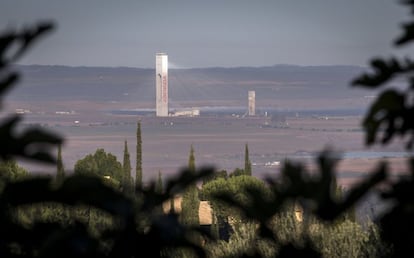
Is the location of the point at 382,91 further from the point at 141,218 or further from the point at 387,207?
the point at 141,218

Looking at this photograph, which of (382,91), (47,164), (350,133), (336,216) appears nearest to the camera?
(336,216)

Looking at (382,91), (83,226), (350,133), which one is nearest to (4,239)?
(83,226)

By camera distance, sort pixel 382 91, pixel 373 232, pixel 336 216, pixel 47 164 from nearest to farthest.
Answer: pixel 336 216 < pixel 47 164 < pixel 382 91 < pixel 373 232

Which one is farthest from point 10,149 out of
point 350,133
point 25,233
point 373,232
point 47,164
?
point 350,133

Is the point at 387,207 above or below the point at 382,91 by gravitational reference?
below

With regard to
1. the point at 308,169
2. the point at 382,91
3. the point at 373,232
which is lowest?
the point at 373,232

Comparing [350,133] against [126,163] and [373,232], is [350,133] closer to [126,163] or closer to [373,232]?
[126,163]

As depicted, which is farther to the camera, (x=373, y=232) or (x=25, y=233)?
(x=373, y=232)
